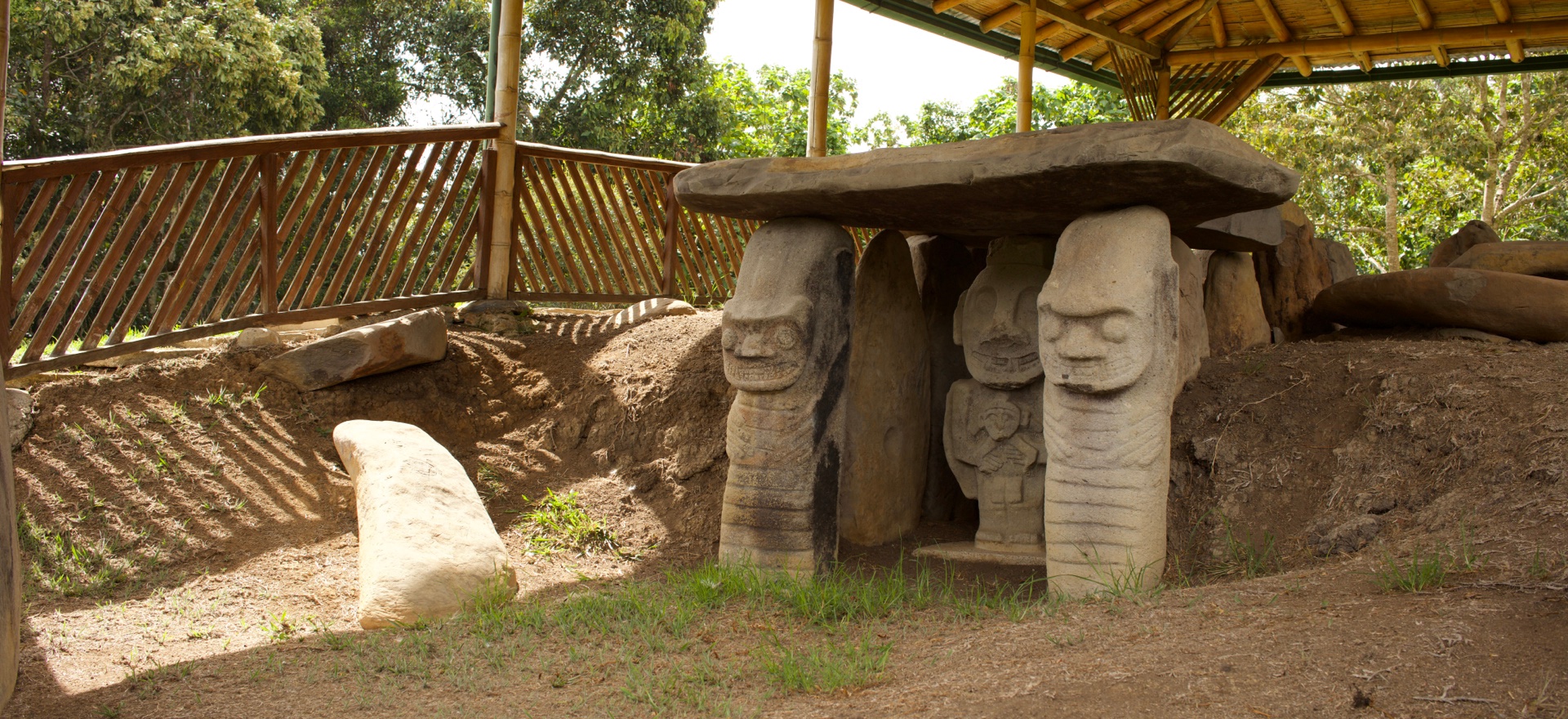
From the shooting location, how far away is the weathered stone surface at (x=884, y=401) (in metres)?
4.86

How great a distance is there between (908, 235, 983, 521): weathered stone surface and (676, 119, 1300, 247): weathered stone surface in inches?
26.0

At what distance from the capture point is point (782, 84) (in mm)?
22875

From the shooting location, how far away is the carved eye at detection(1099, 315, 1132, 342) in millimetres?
3715

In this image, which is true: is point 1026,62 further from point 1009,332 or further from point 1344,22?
point 1009,332

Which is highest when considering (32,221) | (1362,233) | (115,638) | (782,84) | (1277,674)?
(782,84)

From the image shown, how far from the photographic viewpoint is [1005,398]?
4.80 m

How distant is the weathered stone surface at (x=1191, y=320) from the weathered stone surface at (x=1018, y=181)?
730 millimetres

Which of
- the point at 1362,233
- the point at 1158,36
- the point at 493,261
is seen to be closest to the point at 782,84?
the point at 1362,233

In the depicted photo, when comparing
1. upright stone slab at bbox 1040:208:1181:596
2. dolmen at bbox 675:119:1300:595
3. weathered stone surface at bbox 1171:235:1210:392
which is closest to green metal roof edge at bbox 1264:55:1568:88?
dolmen at bbox 675:119:1300:595

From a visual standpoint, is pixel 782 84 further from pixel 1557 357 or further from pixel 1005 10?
pixel 1557 357

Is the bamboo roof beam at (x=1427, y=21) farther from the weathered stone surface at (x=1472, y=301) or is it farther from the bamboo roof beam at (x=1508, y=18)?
the weathered stone surface at (x=1472, y=301)

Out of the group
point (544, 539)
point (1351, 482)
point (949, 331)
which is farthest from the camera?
point (949, 331)

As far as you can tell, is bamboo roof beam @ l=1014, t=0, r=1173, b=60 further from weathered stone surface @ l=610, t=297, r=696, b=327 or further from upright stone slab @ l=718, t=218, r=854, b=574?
upright stone slab @ l=718, t=218, r=854, b=574

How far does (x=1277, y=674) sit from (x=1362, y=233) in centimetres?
1705
